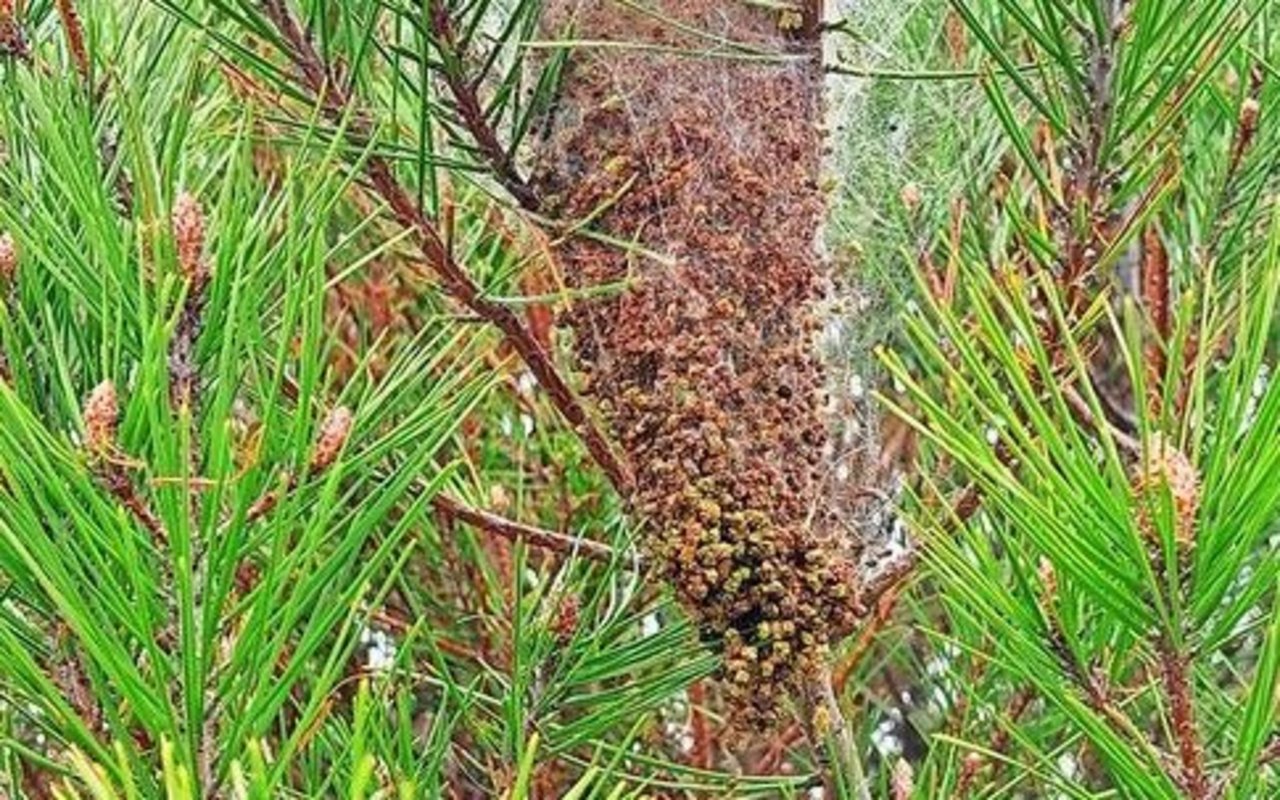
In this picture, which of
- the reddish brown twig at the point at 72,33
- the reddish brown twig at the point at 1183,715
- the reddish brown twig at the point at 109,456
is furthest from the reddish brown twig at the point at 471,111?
the reddish brown twig at the point at 1183,715

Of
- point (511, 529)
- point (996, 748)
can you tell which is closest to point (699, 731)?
point (996, 748)

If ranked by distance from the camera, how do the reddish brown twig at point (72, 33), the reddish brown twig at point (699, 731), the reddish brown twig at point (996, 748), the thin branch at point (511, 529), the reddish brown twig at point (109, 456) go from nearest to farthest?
the reddish brown twig at point (109, 456), the reddish brown twig at point (72, 33), the thin branch at point (511, 529), the reddish brown twig at point (996, 748), the reddish brown twig at point (699, 731)

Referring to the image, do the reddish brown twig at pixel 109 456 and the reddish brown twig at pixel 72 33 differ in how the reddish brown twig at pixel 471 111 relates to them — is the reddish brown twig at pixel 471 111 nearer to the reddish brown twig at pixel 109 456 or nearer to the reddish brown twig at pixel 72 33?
the reddish brown twig at pixel 72 33

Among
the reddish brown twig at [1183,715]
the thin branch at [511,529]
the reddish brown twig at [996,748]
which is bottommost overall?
the reddish brown twig at [996,748]

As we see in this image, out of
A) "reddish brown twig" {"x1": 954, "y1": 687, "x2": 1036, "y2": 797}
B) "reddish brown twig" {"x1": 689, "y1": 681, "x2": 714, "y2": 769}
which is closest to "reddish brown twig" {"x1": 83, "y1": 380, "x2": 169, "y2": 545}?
"reddish brown twig" {"x1": 954, "y1": 687, "x2": 1036, "y2": 797}

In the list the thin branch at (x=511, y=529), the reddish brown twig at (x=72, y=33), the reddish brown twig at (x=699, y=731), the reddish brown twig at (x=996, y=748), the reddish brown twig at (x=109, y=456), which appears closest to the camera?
the reddish brown twig at (x=109, y=456)

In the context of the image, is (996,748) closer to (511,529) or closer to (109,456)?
(511,529)
